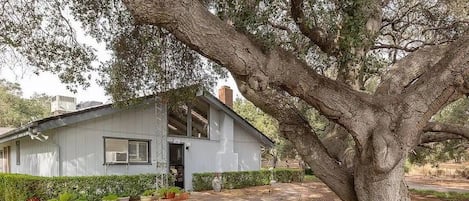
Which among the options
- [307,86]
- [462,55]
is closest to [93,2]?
[307,86]

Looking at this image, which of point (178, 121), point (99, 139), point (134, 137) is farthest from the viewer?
point (178, 121)

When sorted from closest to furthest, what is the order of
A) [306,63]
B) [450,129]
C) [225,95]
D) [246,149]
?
[306,63], [450,129], [246,149], [225,95]

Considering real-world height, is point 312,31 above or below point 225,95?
above

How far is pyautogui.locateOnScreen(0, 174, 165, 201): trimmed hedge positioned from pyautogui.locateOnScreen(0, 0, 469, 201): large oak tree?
383cm

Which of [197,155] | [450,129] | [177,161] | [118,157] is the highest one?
[450,129]

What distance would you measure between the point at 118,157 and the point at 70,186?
2.66 meters

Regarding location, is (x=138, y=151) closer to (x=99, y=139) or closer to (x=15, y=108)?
(x=99, y=139)

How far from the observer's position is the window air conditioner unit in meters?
14.2

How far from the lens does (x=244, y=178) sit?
721 inches

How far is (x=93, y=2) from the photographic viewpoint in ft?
28.7

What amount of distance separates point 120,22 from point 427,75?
6742 mm

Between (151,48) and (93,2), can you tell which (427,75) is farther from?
(93,2)

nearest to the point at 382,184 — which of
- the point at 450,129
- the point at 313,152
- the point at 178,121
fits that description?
the point at 313,152

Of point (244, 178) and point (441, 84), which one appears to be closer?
point (441, 84)
